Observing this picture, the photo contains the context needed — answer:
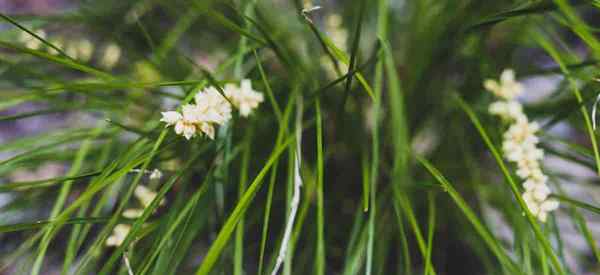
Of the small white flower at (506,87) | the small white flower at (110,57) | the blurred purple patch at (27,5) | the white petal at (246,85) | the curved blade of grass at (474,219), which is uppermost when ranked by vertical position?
the blurred purple patch at (27,5)

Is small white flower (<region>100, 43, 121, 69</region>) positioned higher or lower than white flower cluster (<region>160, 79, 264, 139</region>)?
higher

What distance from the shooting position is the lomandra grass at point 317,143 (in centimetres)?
57

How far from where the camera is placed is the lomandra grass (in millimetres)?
566

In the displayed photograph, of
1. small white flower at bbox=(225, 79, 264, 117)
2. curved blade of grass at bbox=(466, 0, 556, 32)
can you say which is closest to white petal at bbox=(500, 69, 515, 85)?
curved blade of grass at bbox=(466, 0, 556, 32)

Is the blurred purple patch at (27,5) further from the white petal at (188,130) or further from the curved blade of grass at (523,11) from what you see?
the curved blade of grass at (523,11)

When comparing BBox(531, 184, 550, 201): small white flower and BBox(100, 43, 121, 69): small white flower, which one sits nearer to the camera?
BBox(531, 184, 550, 201): small white flower

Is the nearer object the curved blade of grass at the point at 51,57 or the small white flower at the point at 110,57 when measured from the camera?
the curved blade of grass at the point at 51,57

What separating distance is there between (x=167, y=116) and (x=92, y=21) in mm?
519

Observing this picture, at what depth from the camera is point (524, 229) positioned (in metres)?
0.62

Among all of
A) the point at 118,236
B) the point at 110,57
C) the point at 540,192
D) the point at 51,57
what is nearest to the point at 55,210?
the point at 118,236

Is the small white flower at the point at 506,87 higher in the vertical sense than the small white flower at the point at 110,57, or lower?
lower

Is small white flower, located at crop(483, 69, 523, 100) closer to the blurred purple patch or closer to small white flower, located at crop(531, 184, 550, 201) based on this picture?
small white flower, located at crop(531, 184, 550, 201)

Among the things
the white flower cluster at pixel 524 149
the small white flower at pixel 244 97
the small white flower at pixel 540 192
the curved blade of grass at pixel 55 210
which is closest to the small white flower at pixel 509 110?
the white flower cluster at pixel 524 149

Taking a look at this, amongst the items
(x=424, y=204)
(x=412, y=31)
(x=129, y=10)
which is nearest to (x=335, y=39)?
(x=412, y=31)
